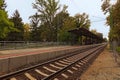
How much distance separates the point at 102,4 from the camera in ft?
207

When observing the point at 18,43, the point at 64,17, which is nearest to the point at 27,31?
the point at 64,17

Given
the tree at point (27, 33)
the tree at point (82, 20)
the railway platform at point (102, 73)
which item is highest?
the tree at point (82, 20)

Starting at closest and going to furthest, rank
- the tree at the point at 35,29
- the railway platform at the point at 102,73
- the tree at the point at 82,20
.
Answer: the railway platform at the point at 102,73 → the tree at the point at 35,29 → the tree at the point at 82,20

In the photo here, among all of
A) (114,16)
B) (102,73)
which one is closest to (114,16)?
(114,16)

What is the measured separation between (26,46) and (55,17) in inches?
2300

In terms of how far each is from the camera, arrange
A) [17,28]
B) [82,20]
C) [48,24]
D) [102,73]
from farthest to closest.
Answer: [82,20] → [48,24] → [17,28] → [102,73]

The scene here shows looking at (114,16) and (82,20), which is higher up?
(82,20)

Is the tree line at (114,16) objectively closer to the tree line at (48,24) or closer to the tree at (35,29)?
the tree line at (48,24)

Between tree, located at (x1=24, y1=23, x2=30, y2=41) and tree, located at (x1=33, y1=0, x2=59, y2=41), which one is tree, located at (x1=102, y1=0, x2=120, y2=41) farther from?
tree, located at (x1=24, y1=23, x2=30, y2=41)

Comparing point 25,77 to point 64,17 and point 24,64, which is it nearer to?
point 24,64

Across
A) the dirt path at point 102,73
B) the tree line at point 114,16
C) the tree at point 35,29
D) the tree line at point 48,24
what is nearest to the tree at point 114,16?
the tree line at point 114,16

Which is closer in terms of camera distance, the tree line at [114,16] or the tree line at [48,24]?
the tree line at [114,16]

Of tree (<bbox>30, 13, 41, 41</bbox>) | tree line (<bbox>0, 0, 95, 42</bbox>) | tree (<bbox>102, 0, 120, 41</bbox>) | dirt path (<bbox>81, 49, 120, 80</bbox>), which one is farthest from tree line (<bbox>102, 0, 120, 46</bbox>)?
tree (<bbox>30, 13, 41, 41</bbox>)

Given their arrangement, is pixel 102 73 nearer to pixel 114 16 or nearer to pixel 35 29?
pixel 114 16
